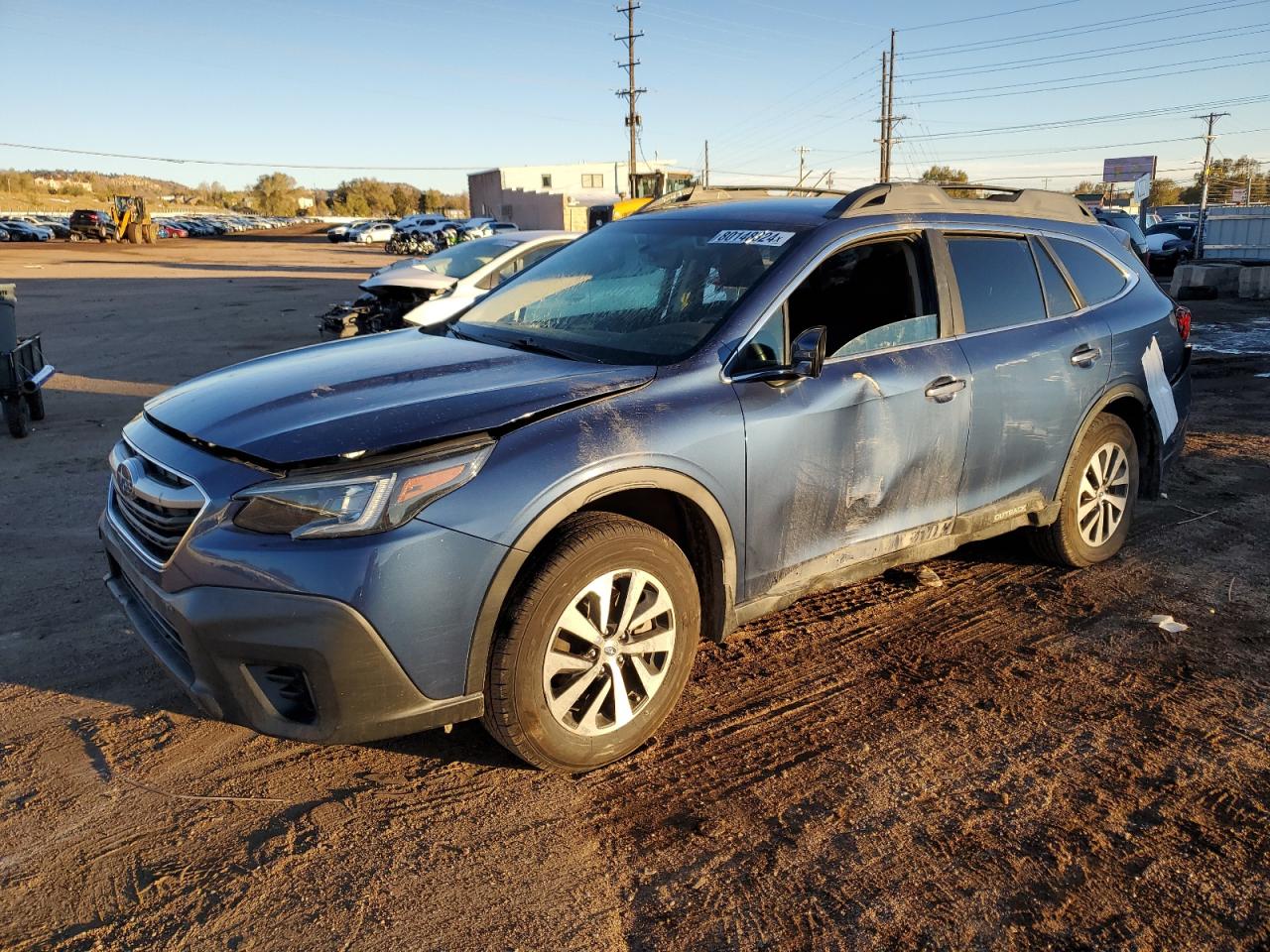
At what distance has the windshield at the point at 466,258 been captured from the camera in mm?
11180

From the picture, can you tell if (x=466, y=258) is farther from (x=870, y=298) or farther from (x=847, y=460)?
(x=847, y=460)

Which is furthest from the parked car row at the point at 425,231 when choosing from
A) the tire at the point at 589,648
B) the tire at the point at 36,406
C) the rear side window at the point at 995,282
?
the tire at the point at 589,648

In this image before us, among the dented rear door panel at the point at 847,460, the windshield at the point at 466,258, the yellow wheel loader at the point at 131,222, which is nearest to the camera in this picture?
the dented rear door panel at the point at 847,460

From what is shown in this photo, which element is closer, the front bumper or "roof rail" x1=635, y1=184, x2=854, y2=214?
the front bumper

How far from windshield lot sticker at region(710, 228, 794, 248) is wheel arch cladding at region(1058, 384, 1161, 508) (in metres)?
1.91

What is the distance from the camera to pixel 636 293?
3.97 m

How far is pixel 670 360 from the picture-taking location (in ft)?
11.0

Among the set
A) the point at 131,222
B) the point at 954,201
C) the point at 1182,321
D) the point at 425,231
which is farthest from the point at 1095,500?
the point at 131,222

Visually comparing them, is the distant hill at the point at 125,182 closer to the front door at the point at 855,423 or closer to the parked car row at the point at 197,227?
the parked car row at the point at 197,227

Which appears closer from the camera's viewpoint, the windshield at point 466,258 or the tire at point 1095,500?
the tire at point 1095,500

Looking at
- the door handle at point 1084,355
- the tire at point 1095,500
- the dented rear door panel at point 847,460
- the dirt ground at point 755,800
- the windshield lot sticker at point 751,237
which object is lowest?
the dirt ground at point 755,800

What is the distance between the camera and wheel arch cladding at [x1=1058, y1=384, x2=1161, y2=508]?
4613mm

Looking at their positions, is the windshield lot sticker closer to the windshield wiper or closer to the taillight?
the windshield wiper

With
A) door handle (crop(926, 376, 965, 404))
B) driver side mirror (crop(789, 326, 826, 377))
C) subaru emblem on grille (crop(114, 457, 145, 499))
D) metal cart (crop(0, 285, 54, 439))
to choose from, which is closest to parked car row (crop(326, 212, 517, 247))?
metal cart (crop(0, 285, 54, 439))
